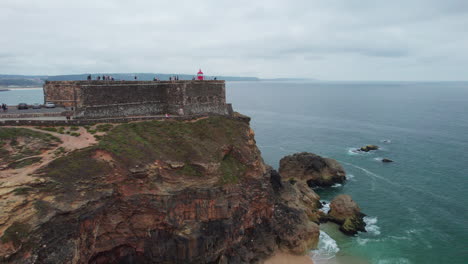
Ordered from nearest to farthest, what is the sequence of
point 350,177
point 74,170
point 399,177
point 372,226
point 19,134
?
point 74,170, point 19,134, point 372,226, point 399,177, point 350,177

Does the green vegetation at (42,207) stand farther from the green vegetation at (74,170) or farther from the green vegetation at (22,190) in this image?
the green vegetation at (74,170)

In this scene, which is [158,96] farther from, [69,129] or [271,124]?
[271,124]

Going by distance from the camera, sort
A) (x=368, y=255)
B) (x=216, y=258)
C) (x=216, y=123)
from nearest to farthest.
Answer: (x=216, y=258)
(x=368, y=255)
(x=216, y=123)

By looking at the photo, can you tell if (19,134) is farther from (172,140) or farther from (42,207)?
(172,140)

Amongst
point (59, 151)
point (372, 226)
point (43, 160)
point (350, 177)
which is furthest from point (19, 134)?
point (350, 177)

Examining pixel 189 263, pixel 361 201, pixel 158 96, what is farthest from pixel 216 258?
pixel 361 201

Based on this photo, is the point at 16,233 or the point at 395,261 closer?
the point at 16,233

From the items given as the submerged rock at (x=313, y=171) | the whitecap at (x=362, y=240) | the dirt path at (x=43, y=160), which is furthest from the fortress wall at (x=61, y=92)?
the whitecap at (x=362, y=240)

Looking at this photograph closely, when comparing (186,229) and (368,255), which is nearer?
(186,229)
